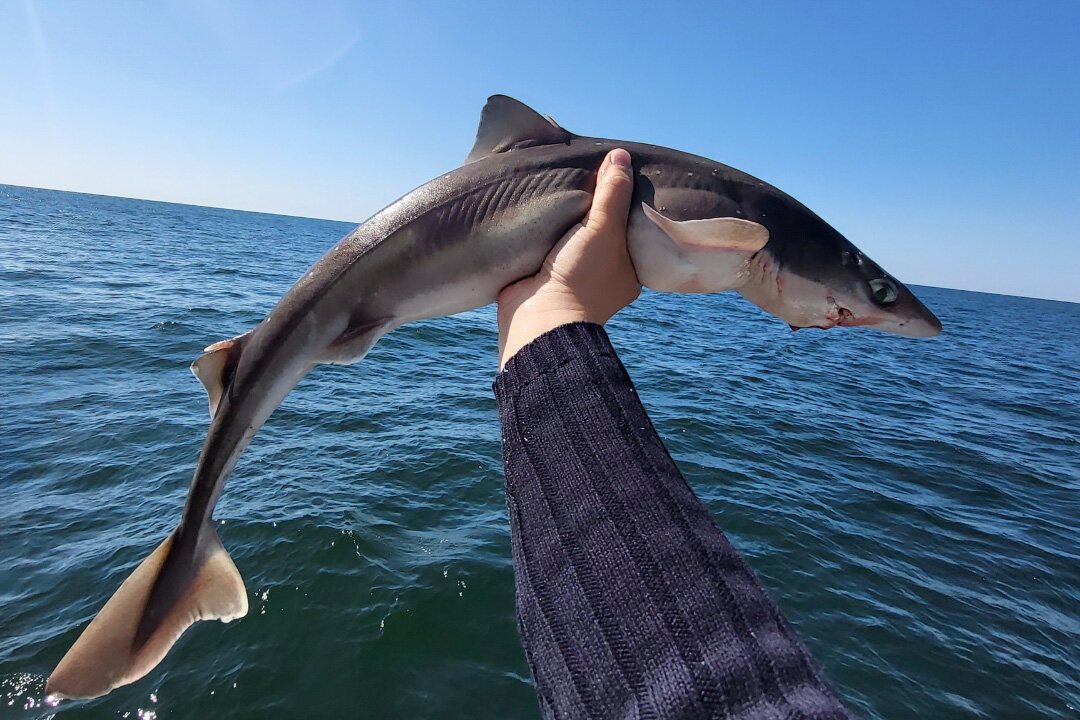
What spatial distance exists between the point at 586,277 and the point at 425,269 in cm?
90

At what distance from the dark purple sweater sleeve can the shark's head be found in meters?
1.99

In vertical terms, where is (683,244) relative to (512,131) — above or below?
below

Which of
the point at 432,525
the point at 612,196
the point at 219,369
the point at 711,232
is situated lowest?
the point at 432,525

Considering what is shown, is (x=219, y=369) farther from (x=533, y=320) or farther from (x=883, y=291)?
(x=883, y=291)

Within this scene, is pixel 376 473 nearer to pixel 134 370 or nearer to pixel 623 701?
pixel 134 370

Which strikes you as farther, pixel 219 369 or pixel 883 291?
pixel 883 291

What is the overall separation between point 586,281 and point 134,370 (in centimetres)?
1180

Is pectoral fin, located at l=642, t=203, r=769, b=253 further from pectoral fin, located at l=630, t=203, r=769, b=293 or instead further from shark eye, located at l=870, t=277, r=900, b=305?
shark eye, located at l=870, t=277, r=900, b=305

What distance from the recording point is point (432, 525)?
6949mm

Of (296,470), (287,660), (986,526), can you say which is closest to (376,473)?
(296,470)

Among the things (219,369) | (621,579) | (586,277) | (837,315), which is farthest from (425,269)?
(837,315)

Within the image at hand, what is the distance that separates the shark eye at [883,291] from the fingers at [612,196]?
1687 millimetres

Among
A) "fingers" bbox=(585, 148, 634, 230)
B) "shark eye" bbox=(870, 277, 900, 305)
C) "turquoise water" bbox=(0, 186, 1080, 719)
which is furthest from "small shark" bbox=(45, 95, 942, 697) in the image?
"turquoise water" bbox=(0, 186, 1080, 719)

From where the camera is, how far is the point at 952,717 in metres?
5.08
